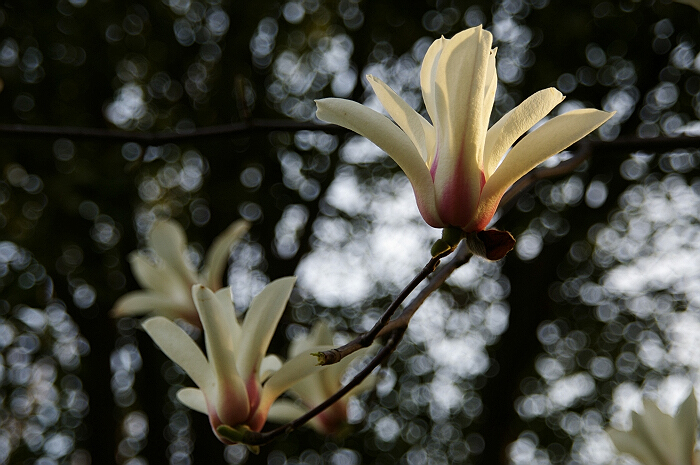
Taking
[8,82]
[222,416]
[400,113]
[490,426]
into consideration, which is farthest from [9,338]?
[400,113]

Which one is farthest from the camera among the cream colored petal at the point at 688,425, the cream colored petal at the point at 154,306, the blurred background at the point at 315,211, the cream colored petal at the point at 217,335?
the blurred background at the point at 315,211

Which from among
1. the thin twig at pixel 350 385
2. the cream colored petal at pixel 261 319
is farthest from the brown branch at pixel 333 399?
the cream colored petal at pixel 261 319

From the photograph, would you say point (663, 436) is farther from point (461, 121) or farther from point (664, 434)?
point (461, 121)

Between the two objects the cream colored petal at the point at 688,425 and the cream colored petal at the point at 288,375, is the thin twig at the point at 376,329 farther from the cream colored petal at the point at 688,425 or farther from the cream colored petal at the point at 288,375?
the cream colored petal at the point at 688,425

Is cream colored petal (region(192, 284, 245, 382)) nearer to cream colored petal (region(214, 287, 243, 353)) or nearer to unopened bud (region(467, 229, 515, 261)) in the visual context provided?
cream colored petal (region(214, 287, 243, 353))

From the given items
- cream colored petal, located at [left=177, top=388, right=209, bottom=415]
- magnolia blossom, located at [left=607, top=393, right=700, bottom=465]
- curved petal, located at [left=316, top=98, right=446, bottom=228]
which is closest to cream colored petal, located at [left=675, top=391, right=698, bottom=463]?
magnolia blossom, located at [left=607, top=393, right=700, bottom=465]
